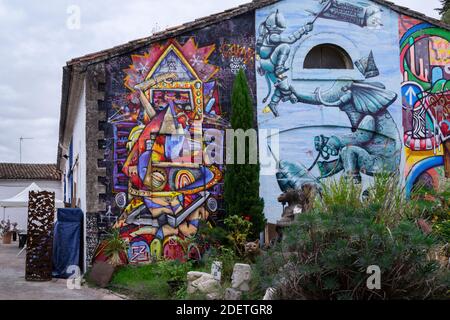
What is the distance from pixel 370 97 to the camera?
13789 mm

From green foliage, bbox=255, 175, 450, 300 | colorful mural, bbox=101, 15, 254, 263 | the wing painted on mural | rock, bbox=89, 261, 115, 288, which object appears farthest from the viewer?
the wing painted on mural

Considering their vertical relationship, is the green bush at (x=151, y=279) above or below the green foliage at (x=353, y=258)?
below

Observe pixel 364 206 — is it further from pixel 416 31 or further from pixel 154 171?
pixel 416 31

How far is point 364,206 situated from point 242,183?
448 centimetres

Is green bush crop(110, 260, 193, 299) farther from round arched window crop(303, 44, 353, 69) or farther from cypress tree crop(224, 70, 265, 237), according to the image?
round arched window crop(303, 44, 353, 69)

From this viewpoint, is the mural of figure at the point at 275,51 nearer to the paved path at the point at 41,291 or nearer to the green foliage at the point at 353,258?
the paved path at the point at 41,291

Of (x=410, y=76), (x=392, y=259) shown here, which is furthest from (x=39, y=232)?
(x=410, y=76)

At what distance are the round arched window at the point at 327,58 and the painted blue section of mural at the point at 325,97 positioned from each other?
0.57ft

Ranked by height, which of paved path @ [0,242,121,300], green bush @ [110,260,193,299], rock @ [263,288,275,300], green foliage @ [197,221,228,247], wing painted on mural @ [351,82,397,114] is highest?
wing painted on mural @ [351,82,397,114]

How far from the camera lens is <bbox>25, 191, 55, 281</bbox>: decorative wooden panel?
40.5ft

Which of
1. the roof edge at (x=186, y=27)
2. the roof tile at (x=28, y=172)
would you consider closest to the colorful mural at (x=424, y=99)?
the roof edge at (x=186, y=27)

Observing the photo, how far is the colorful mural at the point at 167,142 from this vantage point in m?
12.2

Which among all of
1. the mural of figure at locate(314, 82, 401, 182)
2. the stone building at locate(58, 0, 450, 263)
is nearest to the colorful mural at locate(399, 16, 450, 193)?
the stone building at locate(58, 0, 450, 263)

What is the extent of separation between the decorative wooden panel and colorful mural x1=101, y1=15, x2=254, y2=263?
5.50 ft
